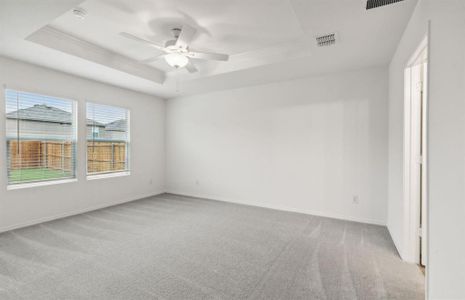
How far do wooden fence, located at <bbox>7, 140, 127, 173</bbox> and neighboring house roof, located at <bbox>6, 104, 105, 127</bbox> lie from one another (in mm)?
381

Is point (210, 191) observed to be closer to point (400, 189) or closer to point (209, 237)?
point (209, 237)

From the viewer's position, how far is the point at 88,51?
314cm

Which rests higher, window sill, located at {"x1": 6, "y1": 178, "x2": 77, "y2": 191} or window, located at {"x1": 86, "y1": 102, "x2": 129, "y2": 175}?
window, located at {"x1": 86, "y1": 102, "x2": 129, "y2": 175}

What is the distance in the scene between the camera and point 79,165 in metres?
3.97

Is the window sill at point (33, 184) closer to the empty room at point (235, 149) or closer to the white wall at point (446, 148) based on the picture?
the empty room at point (235, 149)

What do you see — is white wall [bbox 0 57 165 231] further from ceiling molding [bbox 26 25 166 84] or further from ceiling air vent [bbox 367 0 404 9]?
ceiling air vent [bbox 367 0 404 9]

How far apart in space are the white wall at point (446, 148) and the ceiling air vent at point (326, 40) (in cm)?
94

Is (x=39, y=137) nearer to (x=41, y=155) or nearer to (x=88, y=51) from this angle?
(x=41, y=155)

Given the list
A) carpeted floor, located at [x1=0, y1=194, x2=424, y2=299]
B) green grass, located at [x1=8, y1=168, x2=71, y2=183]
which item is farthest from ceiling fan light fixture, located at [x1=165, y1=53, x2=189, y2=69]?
green grass, located at [x1=8, y1=168, x2=71, y2=183]

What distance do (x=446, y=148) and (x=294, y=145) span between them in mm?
2863

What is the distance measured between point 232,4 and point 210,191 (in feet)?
12.8

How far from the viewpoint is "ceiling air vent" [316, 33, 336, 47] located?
2534 mm

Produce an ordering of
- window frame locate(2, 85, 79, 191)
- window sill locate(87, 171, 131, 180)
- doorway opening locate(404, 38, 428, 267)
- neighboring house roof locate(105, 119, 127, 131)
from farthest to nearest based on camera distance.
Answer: neighboring house roof locate(105, 119, 127, 131) → window sill locate(87, 171, 131, 180) → window frame locate(2, 85, 79, 191) → doorway opening locate(404, 38, 428, 267)

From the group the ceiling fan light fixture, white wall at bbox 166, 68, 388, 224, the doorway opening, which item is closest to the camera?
the doorway opening
